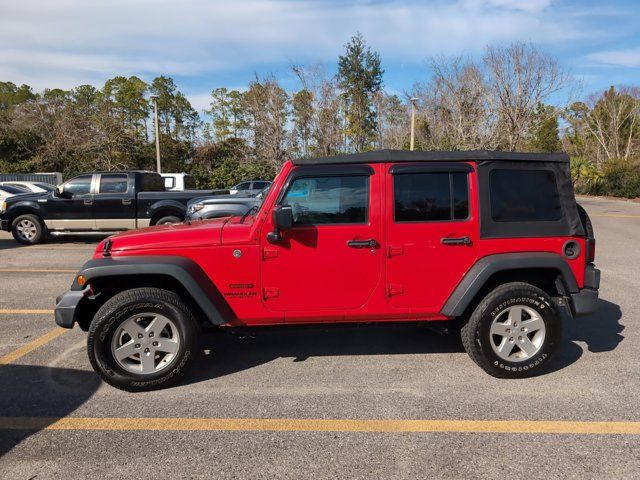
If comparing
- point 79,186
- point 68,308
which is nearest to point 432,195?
point 68,308

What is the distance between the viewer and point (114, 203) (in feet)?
34.3

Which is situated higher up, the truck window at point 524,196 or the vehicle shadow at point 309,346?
the truck window at point 524,196

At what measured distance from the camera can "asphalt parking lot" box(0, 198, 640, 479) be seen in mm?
2715

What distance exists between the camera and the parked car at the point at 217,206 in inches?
369

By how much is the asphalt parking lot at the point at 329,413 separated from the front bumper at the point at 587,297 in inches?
22.3

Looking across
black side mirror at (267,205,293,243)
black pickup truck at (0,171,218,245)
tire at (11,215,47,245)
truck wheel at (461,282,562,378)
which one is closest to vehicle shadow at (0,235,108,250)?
tire at (11,215,47,245)

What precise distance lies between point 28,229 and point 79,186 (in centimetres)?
168

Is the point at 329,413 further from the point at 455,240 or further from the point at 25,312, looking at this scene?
the point at 25,312

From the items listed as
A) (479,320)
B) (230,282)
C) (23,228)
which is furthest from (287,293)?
(23,228)

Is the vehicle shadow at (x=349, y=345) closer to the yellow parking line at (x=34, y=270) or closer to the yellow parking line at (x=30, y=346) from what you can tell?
the yellow parking line at (x=30, y=346)

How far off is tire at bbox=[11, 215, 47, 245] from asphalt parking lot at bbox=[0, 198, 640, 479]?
22.5 feet

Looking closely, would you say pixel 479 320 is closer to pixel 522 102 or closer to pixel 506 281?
pixel 506 281

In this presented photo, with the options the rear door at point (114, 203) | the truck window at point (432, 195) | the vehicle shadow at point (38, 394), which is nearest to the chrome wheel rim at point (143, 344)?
the vehicle shadow at point (38, 394)

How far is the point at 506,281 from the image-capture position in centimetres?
391
